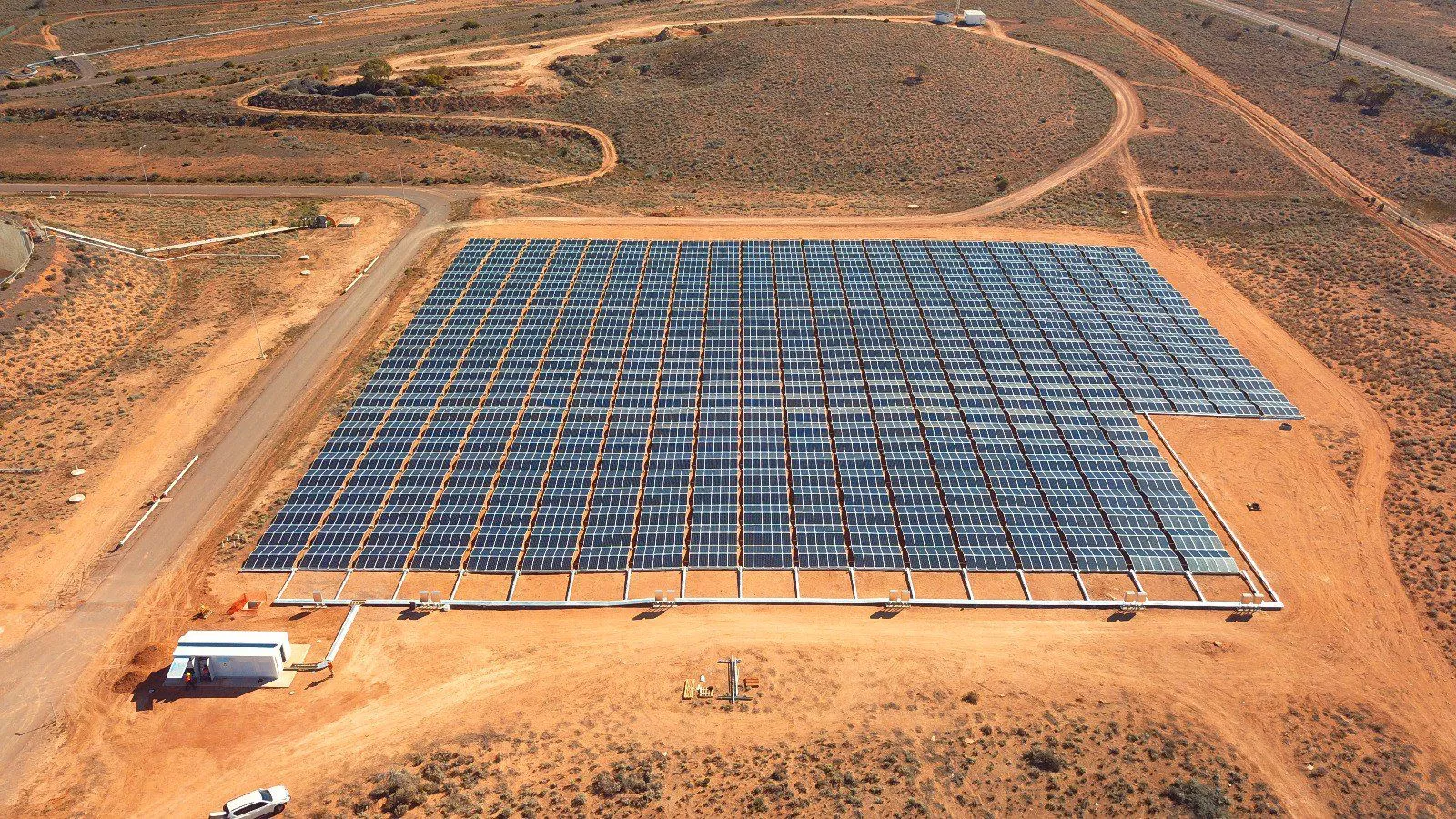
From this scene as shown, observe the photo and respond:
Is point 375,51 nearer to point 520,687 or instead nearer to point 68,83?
point 68,83

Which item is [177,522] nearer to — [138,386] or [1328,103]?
[138,386]

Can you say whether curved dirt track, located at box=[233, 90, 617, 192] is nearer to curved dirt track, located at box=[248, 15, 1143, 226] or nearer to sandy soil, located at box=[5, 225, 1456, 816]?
curved dirt track, located at box=[248, 15, 1143, 226]

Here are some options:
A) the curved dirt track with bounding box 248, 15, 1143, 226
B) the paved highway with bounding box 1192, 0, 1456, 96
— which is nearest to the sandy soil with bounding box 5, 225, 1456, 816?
the curved dirt track with bounding box 248, 15, 1143, 226

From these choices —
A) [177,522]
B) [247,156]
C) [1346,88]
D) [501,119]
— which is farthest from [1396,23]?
[177,522]

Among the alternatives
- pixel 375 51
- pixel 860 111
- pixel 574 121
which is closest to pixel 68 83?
pixel 375 51

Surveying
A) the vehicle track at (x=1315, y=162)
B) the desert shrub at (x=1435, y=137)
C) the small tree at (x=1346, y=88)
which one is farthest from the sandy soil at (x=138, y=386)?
the small tree at (x=1346, y=88)
